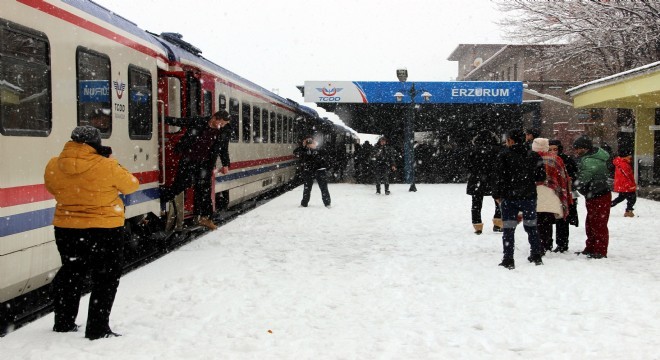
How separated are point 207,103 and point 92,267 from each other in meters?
7.07

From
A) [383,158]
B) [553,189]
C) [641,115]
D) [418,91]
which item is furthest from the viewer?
[418,91]

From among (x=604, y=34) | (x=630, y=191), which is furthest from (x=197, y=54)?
(x=604, y=34)

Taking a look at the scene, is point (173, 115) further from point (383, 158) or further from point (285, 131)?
point (285, 131)

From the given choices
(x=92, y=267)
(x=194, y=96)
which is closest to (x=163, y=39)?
(x=194, y=96)

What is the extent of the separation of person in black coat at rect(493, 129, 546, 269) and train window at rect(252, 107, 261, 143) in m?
9.14

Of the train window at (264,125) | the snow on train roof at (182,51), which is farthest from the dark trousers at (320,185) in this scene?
the snow on train roof at (182,51)

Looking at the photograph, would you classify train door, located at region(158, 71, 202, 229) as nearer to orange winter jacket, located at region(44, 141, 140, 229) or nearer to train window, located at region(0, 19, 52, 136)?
train window, located at region(0, 19, 52, 136)

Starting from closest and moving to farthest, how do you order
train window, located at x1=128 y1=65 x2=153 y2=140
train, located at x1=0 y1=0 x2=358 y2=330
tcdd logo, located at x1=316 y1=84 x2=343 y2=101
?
1. train, located at x1=0 y1=0 x2=358 y2=330
2. train window, located at x1=128 y1=65 x2=153 y2=140
3. tcdd logo, located at x1=316 y1=84 x2=343 y2=101

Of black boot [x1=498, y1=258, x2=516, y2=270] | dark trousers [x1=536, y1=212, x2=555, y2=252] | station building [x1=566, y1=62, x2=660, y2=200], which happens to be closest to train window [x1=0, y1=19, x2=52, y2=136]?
black boot [x1=498, y1=258, x2=516, y2=270]

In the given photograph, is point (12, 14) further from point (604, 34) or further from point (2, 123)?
point (604, 34)

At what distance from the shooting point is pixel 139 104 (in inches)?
328

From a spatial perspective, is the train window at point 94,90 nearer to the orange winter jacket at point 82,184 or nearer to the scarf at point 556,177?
the orange winter jacket at point 82,184

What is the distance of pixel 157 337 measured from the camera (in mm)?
4980

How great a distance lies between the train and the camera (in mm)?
5352
